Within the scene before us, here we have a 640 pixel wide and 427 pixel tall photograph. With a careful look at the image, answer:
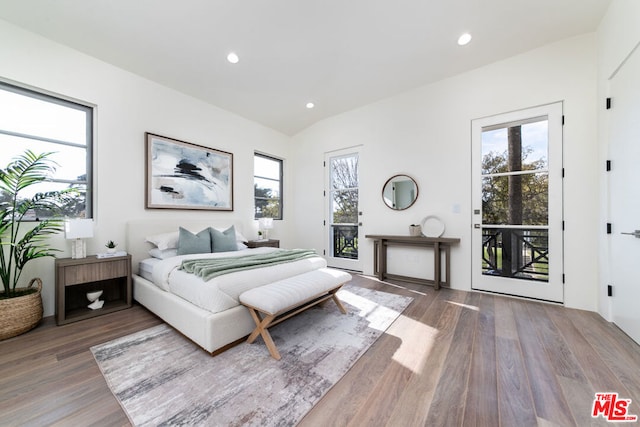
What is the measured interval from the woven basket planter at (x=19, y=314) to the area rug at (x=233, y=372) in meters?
0.92

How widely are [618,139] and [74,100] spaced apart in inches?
232

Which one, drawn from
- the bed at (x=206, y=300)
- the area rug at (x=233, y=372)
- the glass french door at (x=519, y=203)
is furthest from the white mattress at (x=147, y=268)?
the glass french door at (x=519, y=203)

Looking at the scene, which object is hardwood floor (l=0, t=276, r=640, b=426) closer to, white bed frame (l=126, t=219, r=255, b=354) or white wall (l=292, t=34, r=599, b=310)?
white bed frame (l=126, t=219, r=255, b=354)

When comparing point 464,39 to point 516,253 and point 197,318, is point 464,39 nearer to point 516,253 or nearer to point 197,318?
point 516,253

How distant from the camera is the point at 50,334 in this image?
2215 millimetres

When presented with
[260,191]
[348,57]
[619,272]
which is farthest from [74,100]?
[619,272]

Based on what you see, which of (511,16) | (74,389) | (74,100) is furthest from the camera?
(74,100)

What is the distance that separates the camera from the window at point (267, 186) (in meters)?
4.93

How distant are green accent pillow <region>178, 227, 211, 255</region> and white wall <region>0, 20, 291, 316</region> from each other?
0.68m

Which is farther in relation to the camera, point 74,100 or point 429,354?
point 74,100

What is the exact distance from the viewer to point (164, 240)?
3168mm

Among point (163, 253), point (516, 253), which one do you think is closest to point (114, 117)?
point (163, 253)

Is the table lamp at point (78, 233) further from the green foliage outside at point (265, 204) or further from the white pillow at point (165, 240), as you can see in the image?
the green foliage outside at point (265, 204)

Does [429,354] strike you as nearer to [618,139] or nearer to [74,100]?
[618,139]
